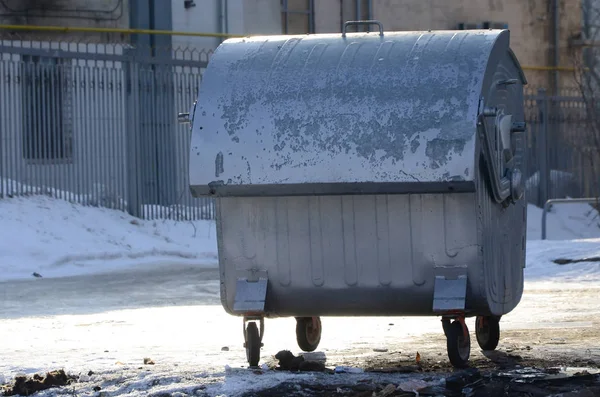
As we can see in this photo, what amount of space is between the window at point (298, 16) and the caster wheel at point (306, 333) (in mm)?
18217

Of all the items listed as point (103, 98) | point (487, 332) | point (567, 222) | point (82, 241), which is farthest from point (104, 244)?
point (567, 222)

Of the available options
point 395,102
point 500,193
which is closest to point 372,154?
point 395,102

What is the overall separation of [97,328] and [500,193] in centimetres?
353

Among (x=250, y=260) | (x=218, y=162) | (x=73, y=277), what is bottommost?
(x=73, y=277)

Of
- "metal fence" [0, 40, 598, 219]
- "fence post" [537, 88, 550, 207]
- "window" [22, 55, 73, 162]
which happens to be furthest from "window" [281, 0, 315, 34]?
"window" [22, 55, 73, 162]

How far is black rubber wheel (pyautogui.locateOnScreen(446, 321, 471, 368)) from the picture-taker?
702 cm

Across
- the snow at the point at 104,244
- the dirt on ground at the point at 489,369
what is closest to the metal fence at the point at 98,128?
the snow at the point at 104,244

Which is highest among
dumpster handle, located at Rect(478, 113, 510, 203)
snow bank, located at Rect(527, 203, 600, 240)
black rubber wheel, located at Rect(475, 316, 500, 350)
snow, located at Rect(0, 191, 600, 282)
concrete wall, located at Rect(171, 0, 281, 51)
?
concrete wall, located at Rect(171, 0, 281, 51)

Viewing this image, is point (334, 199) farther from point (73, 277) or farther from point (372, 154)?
point (73, 277)

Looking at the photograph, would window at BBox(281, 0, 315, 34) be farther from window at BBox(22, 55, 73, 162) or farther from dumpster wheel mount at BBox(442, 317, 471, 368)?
dumpster wheel mount at BBox(442, 317, 471, 368)

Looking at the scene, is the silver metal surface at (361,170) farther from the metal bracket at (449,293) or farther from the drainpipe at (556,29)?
the drainpipe at (556,29)

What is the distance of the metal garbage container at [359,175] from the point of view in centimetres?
685

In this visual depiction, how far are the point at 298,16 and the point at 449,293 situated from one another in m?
19.7

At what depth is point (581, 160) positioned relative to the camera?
22812mm
